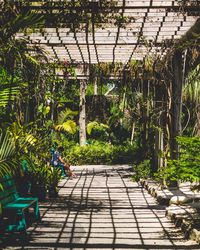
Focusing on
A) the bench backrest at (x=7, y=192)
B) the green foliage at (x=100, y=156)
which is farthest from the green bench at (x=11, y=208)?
the green foliage at (x=100, y=156)

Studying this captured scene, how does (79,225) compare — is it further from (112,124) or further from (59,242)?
(112,124)

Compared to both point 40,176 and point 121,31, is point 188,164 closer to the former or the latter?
point 121,31

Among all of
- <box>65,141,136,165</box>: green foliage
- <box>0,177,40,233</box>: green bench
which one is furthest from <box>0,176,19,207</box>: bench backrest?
<box>65,141,136,165</box>: green foliage

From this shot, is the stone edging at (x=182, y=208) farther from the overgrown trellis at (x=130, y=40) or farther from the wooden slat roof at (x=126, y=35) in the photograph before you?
the wooden slat roof at (x=126, y=35)

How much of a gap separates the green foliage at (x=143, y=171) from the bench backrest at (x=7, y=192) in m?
5.75

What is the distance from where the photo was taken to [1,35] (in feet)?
16.1

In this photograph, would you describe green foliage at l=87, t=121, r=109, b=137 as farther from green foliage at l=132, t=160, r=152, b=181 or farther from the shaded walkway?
the shaded walkway

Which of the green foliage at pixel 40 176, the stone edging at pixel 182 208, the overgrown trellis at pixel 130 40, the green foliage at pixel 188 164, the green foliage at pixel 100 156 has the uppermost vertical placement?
the overgrown trellis at pixel 130 40

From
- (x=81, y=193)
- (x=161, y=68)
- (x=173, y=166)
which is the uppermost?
(x=161, y=68)

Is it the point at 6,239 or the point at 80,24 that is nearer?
the point at 6,239

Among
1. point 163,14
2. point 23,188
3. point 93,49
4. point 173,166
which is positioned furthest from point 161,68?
point 173,166

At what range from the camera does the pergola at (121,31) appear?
20.8ft

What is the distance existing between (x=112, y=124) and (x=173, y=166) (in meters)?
Answer: 17.0

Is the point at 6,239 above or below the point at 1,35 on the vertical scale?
below
